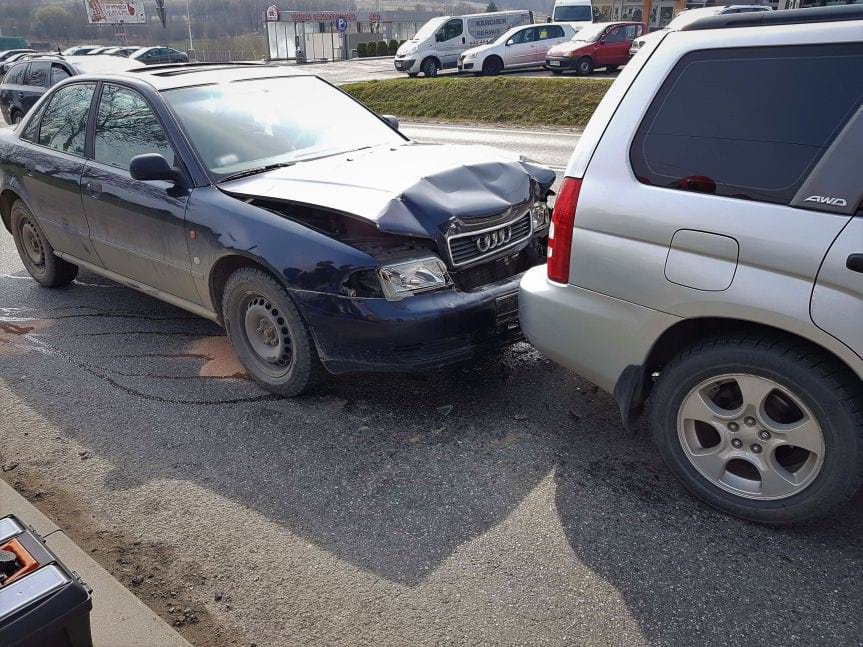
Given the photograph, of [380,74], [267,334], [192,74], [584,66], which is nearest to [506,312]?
[267,334]

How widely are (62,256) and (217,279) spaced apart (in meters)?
2.22

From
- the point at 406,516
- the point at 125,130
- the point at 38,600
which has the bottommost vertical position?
the point at 406,516

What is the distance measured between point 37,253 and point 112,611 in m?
4.53

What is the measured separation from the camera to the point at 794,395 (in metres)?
2.76

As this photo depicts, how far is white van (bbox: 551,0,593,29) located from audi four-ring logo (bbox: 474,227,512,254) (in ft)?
120

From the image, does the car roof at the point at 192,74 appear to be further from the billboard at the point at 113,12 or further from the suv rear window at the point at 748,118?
the billboard at the point at 113,12

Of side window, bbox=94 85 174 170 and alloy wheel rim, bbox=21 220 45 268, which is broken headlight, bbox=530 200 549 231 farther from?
alloy wheel rim, bbox=21 220 45 268

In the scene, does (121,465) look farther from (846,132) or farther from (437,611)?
(846,132)

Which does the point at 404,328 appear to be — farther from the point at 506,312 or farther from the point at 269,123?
the point at 269,123

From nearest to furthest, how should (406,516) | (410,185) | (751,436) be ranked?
1. (751,436)
2. (406,516)
3. (410,185)

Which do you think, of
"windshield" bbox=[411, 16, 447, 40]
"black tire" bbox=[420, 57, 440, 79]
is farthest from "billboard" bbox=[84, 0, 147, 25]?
"black tire" bbox=[420, 57, 440, 79]

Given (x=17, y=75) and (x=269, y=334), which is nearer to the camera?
(x=269, y=334)

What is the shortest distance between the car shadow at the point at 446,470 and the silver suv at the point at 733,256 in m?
0.25

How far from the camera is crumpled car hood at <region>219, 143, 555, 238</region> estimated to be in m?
3.79
